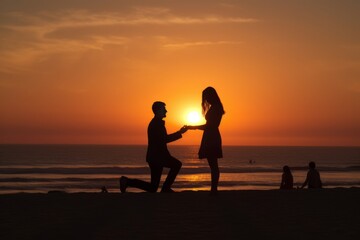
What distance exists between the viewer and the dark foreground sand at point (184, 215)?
7.96 metres

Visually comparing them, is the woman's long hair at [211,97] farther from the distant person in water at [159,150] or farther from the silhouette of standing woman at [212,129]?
the distant person in water at [159,150]

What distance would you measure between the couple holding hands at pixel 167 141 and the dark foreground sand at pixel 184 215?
0.60m

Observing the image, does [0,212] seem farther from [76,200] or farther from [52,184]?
[52,184]

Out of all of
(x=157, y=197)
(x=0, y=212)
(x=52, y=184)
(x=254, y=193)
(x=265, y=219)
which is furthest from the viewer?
(x=52, y=184)

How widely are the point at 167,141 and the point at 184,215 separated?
3350mm

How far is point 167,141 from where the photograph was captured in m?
12.5

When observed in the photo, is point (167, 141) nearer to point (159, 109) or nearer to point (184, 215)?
point (159, 109)

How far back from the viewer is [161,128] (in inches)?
491

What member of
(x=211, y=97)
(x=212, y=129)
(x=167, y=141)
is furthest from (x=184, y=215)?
(x=167, y=141)

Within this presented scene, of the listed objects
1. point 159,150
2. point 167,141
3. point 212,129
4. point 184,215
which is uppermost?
point 212,129

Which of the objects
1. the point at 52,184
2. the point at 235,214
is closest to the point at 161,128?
the point at 235,214

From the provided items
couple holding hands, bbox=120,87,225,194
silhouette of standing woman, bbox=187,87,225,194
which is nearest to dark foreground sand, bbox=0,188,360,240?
couple holding hands, bbox=120,87,225,194

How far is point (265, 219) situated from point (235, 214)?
61 centimetres

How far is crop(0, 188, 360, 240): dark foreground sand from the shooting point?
796cm
